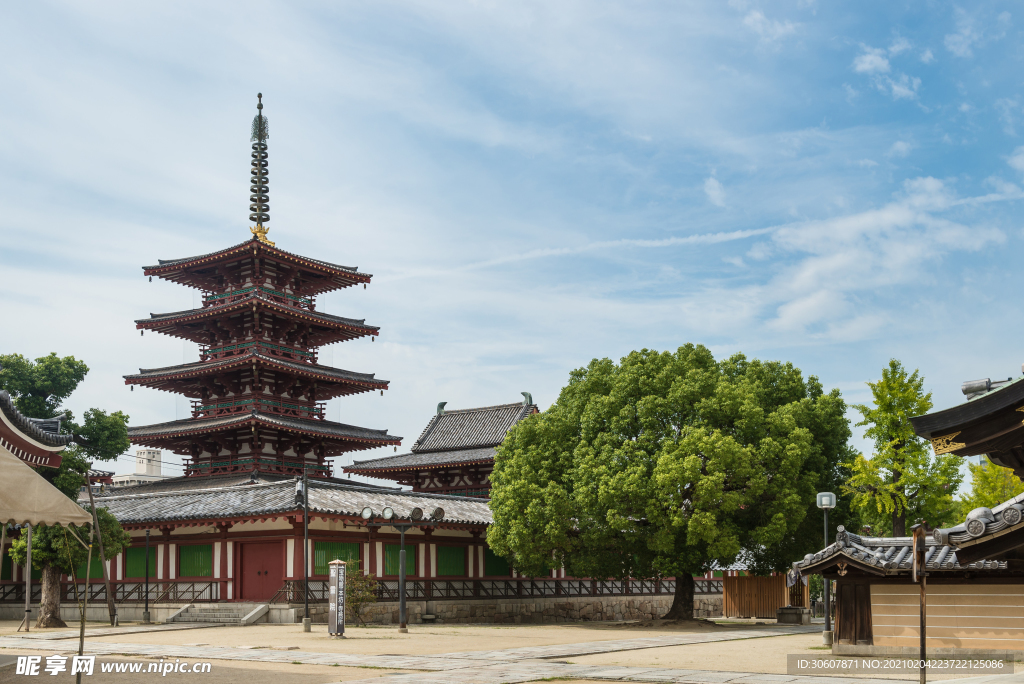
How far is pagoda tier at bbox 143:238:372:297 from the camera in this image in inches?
1649

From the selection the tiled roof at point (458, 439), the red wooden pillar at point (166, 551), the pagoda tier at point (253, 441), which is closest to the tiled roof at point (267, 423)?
the pagoda tier at point (253, 441)

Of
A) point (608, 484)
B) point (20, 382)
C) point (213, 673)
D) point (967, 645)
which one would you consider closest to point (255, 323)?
point (20, 382)

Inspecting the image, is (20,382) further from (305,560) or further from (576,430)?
(576,430)

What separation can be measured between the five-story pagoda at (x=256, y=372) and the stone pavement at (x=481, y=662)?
54.9 ft

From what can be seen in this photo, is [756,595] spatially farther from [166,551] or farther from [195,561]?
[166,551]

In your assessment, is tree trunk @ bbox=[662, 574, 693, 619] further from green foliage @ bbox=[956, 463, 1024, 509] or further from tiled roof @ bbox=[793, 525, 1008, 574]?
tiled roof @ bbox=[793, 525, 1008, 574]

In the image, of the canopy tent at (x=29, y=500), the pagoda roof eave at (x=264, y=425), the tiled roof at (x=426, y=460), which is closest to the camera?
the canopy tent at (x=29, y=500)

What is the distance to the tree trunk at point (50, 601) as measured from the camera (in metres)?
28.2

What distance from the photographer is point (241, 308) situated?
41188 mm

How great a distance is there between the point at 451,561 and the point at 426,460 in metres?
10.7

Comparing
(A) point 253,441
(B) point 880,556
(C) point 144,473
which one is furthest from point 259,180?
(C) point 144,473

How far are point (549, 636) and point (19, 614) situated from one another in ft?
66.6

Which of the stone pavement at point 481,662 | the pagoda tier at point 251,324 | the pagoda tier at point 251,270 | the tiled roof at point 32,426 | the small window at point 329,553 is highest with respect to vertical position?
the pagoda tier at point 251,270

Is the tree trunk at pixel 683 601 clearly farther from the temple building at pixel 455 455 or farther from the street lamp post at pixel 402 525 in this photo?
the temple building at pixel 455 455
